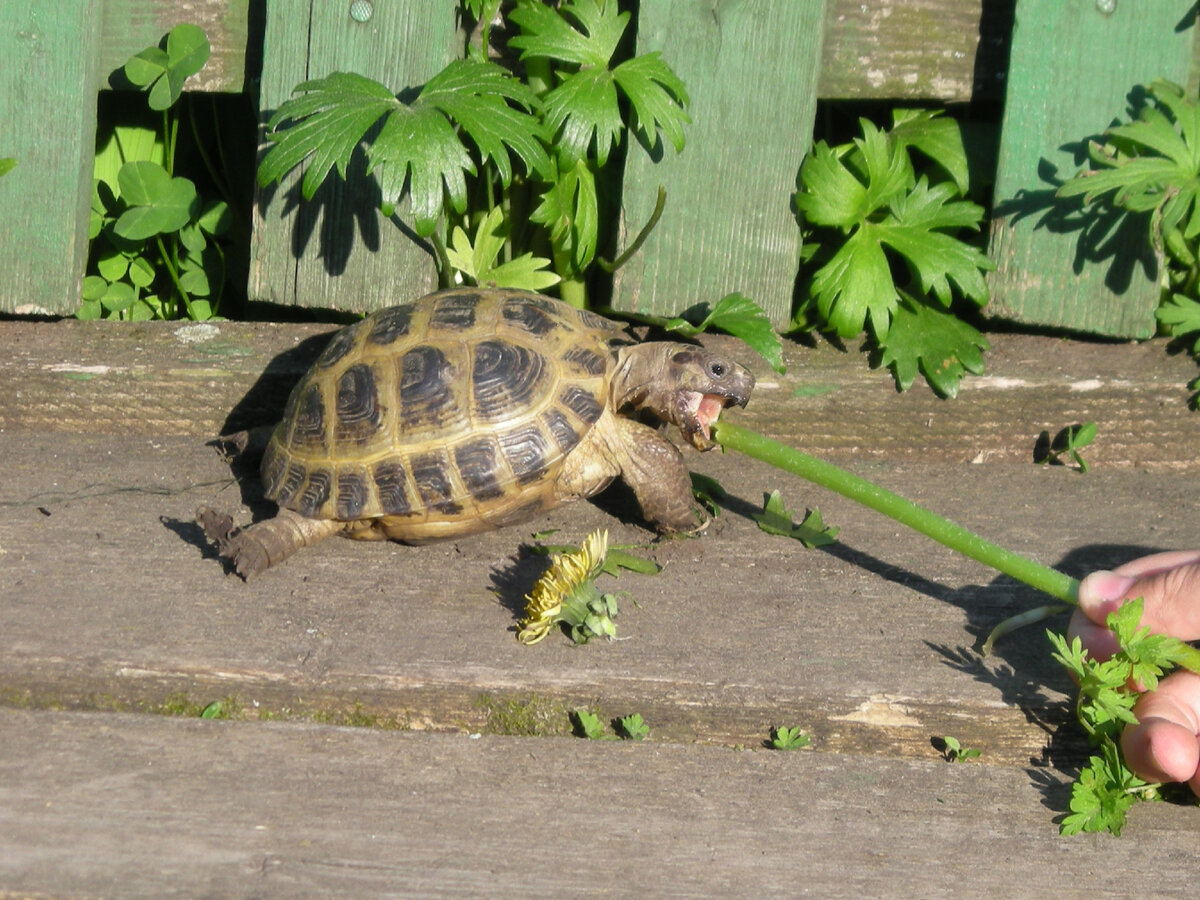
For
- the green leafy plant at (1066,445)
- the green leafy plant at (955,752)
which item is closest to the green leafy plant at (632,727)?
the green leafy plant at (955,752)

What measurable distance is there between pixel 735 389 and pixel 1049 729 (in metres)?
1.37

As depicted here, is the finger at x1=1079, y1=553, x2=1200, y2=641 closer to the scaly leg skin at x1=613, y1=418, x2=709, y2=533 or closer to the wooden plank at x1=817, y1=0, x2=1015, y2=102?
the scaly leg skin at x1=613, y1=418, x2=709, y2=533

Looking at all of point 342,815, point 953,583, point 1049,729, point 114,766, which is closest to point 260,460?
point 114,766

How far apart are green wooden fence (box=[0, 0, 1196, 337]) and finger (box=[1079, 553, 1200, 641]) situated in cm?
137

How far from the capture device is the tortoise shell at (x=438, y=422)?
327cm

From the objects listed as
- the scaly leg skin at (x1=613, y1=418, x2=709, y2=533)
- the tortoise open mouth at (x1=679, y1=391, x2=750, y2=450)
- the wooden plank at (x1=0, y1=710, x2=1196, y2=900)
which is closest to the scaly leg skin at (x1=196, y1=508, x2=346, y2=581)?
the wooden plank at (x1=0, y1=710, x2=1196, y2=900)

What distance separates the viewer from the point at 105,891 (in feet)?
7.32

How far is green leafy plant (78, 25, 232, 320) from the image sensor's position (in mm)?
4207

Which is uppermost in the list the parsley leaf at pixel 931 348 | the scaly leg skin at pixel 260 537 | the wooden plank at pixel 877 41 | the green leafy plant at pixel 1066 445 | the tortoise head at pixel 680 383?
the wooden plank at pixel 877 41

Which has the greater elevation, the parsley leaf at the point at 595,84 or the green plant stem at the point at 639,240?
the parsley leaf at the point at 595,84

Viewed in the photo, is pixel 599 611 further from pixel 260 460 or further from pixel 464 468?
pixel 260 460

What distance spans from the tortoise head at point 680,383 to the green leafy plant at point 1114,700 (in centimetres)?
132

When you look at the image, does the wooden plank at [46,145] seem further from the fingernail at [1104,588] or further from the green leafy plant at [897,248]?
the fingernail at [1104,588]

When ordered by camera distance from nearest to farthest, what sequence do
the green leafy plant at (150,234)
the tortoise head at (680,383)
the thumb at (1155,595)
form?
the thumb at (1155,595), the tortoise head at (680,383), the green leafy plant at (150,234)
